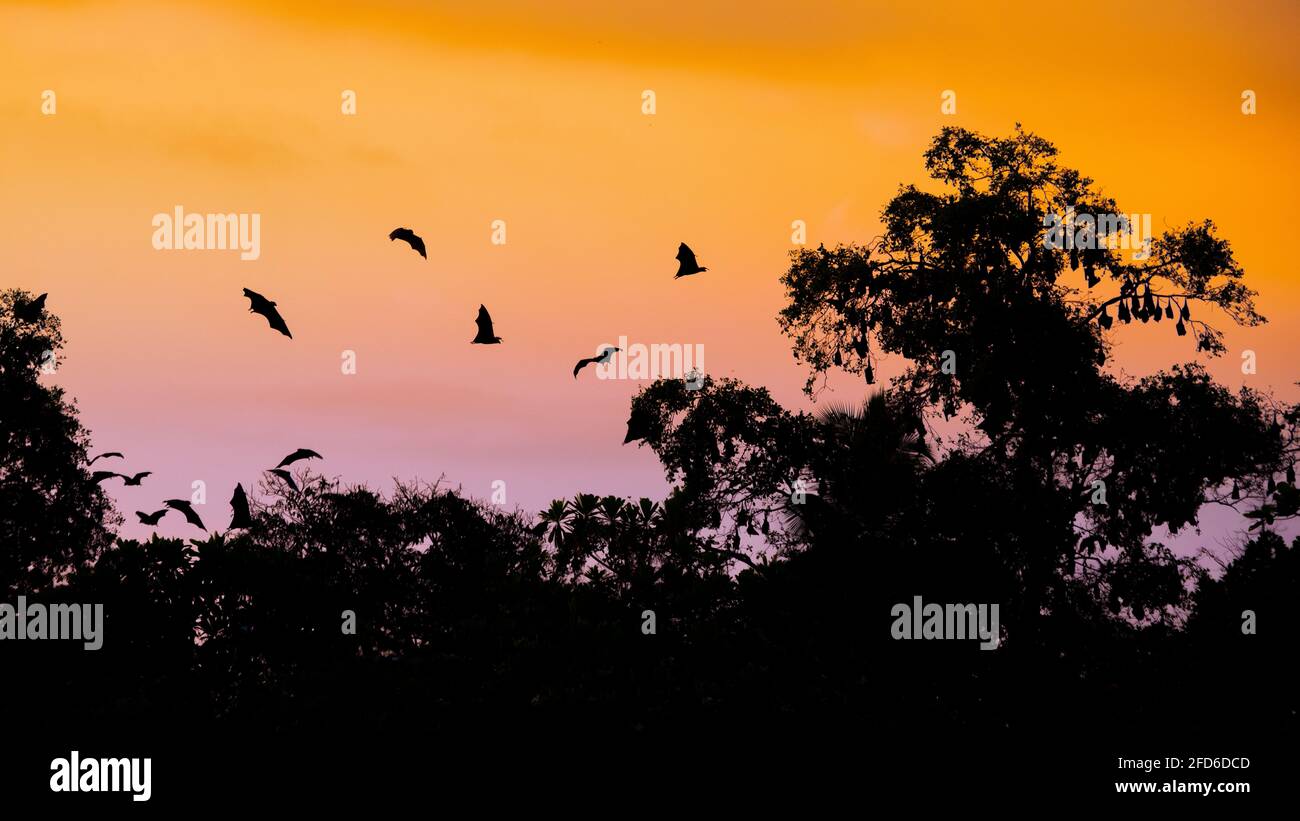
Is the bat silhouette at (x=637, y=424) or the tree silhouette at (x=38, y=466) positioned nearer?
the bat silhouette at (x=637, y=424)

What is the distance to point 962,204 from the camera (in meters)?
33.2

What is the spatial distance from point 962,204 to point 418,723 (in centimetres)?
1666

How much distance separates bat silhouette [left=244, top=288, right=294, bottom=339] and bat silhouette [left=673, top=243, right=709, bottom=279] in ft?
23.1

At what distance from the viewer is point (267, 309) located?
85.7 ft

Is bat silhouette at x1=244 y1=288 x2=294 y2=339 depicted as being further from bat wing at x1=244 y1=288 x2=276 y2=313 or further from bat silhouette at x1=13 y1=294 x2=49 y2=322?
bat silhouette at x1=13 y1=294 x2=49 y2=322

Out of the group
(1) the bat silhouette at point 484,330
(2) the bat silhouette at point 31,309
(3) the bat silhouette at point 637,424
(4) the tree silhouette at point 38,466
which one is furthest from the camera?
(4) the tree silhouette at point 38,466

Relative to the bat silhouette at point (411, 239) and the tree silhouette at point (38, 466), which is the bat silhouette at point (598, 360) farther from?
the tree silhouette at point (38, 466)

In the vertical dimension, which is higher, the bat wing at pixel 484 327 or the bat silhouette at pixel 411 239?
the bat silhouette at pixel 411 239

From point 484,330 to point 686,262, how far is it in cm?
362

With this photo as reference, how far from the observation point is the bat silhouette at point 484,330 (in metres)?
23.8

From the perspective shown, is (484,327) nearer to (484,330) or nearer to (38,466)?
(484,330)

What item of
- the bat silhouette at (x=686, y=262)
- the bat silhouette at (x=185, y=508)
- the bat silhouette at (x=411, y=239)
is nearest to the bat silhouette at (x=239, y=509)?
the bat silhouette at (x=185, y=508)

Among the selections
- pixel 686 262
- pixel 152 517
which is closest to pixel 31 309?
pixel 152 517

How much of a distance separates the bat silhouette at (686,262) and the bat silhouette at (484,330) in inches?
128
